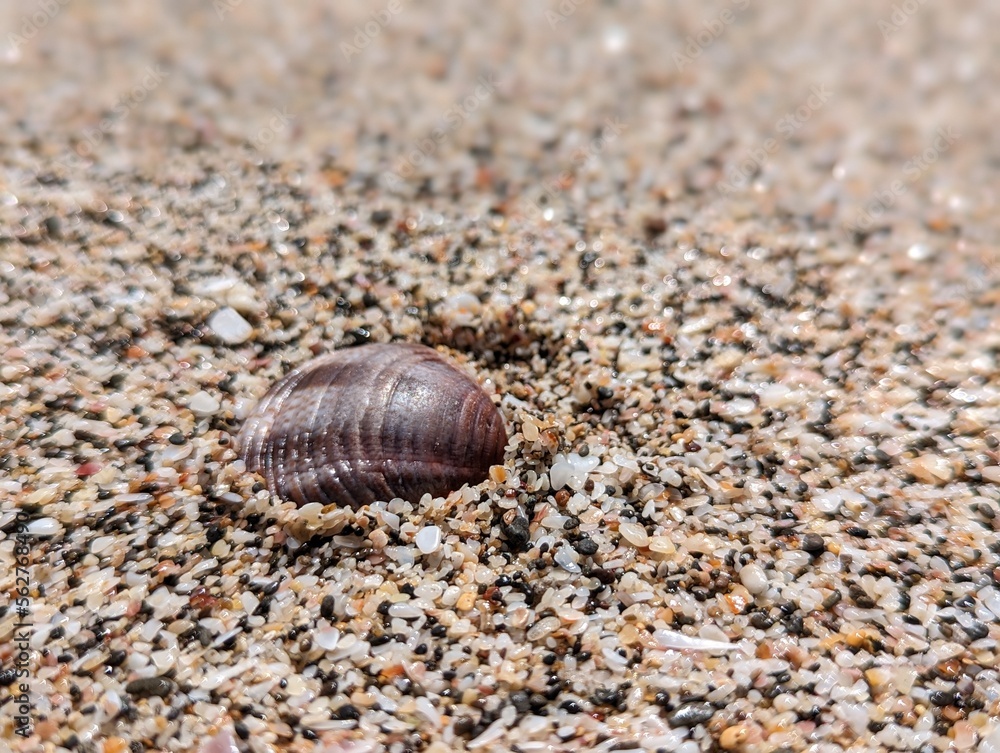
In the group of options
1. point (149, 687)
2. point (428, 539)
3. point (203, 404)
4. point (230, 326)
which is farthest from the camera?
point (230, 326)

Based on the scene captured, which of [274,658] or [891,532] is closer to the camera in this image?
[274,658]

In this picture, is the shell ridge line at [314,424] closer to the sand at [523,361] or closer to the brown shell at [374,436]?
the brown shell at [374,436]

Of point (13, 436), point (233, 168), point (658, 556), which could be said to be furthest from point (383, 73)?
point (658, 556)

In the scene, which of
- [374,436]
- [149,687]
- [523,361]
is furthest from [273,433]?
[523,361]

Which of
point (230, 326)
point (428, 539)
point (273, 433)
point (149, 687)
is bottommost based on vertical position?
point (149, 687)

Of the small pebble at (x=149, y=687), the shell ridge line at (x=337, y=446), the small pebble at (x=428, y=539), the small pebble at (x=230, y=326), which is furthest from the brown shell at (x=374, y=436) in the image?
the small pebble at (x=149, y=687)

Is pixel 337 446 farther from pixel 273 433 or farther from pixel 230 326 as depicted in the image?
pixel 230 326

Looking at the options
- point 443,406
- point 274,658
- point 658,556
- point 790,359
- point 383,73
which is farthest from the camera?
point 383,73

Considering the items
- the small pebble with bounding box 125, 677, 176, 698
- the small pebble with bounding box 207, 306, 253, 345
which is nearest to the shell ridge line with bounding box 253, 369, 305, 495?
the small pebble with bounding box 207, 306, 253, 345

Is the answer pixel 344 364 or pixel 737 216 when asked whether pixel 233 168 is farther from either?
pixel 737 216

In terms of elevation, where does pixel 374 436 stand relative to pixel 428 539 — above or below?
above
